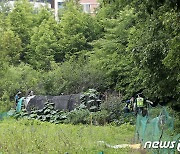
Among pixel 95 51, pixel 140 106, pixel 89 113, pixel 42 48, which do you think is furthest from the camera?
pixel 42 48

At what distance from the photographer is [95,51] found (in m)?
25.2

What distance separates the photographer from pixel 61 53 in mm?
30031

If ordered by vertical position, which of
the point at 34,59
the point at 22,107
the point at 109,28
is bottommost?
the point at 22,107

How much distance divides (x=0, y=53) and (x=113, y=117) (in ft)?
31.8

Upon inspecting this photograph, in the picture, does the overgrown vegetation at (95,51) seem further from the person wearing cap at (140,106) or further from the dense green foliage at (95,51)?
the person wearing cap at (140,106)

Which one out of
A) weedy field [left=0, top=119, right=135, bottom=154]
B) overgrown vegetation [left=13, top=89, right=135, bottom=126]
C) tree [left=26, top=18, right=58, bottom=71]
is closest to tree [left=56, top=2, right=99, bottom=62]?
tree [left=26, top=18, right=58, bottom=71]

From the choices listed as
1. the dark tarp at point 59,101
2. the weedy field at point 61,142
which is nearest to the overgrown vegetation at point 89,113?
the dark tarp at point 59,101

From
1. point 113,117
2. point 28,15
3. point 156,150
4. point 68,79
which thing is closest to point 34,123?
point 113,117

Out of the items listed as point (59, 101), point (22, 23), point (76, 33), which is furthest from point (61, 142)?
point (22, 23)

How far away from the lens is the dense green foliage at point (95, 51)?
496 inches

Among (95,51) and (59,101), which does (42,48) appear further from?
(59,101)

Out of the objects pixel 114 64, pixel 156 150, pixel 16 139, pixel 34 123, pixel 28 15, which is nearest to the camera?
pixel 156 150

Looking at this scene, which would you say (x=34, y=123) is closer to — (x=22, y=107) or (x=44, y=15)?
(x=22, y=107)

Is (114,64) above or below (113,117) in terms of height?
above
